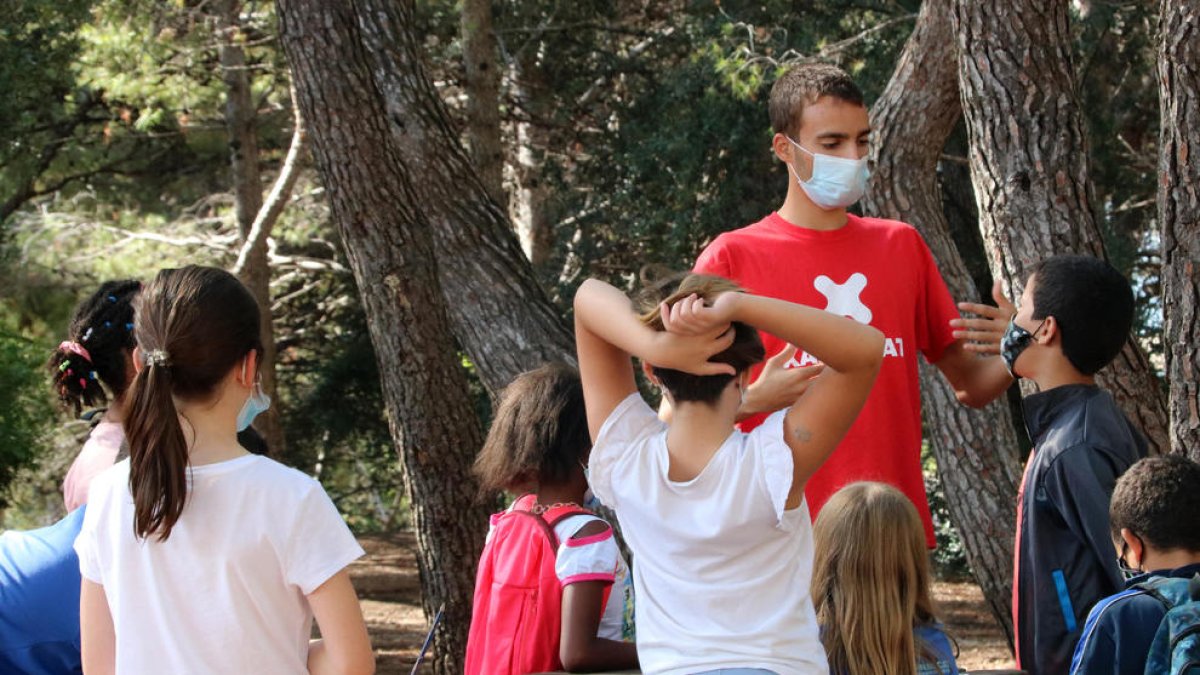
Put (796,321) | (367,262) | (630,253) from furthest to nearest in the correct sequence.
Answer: (630,253)
(367,262)
(796,321)

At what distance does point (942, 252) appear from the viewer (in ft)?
23.7

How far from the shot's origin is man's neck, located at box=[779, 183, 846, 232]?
3699 mm

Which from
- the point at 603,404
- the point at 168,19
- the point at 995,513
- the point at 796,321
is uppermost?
the point at 168,19

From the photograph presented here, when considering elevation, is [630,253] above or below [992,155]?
below

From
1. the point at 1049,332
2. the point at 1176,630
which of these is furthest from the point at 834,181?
the point at 1176,630

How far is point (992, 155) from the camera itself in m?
5.46

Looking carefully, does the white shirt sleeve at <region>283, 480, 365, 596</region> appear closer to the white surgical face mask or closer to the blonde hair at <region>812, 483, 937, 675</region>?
the blonde hair at <region>812, 483, 937, 675</region>

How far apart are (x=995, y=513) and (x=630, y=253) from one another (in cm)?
769

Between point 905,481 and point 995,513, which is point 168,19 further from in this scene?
point 905,481

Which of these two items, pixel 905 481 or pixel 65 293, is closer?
pixel 905 481

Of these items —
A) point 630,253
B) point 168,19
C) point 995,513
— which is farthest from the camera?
point 630,253

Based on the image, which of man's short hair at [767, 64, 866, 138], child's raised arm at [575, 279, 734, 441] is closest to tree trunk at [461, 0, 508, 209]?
man's short hair at [767, 64, 866, 138]

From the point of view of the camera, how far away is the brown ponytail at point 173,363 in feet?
8.04

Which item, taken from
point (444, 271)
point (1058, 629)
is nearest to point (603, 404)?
point (1058, 629)
